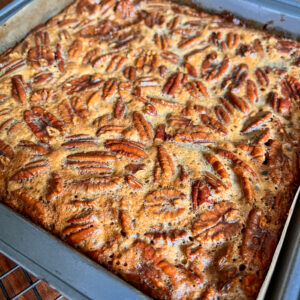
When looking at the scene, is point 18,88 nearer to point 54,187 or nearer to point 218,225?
point 54,187

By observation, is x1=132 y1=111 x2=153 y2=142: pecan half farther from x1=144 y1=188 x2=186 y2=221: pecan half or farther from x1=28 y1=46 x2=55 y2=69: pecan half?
x1=28 y1=46 x2=55 y2=69: pecan half

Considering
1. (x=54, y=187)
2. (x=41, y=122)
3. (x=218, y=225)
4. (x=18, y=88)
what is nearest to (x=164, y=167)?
(x=218, y=225)

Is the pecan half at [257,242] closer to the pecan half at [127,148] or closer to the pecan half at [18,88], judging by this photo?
the pecan half at [127,148]

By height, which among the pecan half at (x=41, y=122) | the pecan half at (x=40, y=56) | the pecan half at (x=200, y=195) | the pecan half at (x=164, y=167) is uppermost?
the pecan half at (x=40, y=56)

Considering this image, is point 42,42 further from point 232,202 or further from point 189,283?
point 189,283

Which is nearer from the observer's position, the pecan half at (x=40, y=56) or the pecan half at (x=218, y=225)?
the pecan half at (x=218, y=225)

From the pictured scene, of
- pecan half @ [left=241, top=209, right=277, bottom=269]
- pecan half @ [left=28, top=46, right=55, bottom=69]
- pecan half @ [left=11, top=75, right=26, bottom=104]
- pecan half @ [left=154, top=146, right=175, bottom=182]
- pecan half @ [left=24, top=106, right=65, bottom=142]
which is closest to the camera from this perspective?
pecan half @ [left=241, top=209, right=277, bottom=269]

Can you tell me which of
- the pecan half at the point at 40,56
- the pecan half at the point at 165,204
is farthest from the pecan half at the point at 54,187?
the pecan half at the point at 40,56

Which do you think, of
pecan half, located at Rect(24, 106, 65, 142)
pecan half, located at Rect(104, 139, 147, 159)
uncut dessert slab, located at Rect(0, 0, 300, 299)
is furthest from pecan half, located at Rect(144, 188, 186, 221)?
pecan half, located at Rect(24, 106, 65, 142)
